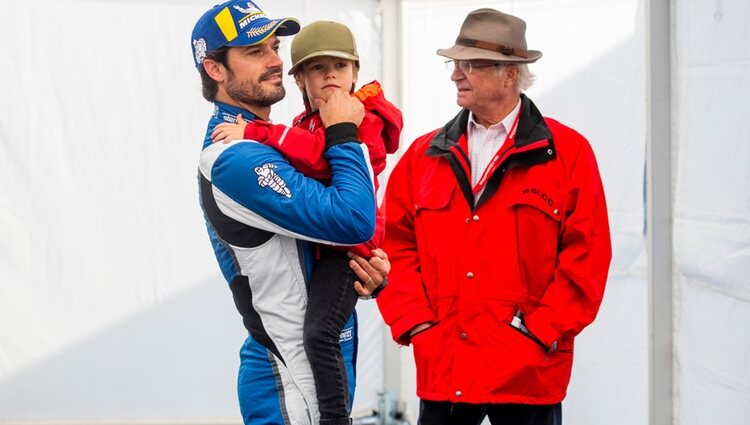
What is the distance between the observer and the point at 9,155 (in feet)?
18.4

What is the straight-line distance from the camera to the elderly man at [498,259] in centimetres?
348

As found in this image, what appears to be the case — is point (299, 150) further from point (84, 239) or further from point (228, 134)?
point (84, 239)

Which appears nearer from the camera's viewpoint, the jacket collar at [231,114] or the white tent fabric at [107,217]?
the jacket collar at [231,114]

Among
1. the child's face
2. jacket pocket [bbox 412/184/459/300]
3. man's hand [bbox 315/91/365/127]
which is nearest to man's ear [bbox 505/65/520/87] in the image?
jacket pocket [bbox 412/184/459/300]

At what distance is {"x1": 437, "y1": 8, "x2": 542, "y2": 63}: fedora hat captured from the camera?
12.1 feet

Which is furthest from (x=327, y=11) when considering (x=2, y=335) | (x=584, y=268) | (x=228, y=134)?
(x=228, y=134)

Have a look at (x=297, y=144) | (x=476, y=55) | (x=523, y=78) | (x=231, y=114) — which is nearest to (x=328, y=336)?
(x=297, y=144)

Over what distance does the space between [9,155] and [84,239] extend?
55cm

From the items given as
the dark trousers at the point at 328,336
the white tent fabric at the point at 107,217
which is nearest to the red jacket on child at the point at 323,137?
the dark trousers at the point at 328,336

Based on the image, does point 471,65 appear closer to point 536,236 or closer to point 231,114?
point 536,236

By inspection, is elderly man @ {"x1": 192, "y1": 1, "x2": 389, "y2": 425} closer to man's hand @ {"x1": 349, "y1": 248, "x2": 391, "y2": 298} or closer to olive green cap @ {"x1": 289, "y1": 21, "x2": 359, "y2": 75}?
man's hand @ {"x1": 349, "y1": 248, "x2": 391, "y2": 298}

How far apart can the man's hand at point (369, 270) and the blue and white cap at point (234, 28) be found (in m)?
0.56

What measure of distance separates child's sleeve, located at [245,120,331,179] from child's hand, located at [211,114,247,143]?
0.02 metres

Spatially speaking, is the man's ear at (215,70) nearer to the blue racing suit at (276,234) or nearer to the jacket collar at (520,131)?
the blue racing suit at (276,234)
